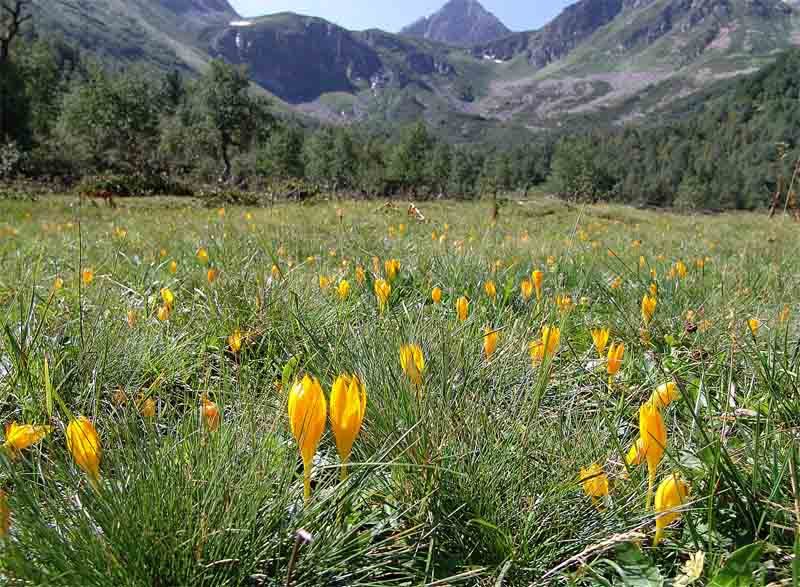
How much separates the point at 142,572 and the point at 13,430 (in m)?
0.45

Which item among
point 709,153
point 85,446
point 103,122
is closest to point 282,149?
point 103,122

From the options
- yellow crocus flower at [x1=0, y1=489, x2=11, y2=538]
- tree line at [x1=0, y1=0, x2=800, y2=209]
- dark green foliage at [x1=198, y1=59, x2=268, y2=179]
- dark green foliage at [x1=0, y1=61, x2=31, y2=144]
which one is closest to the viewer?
yellow crocus flower at [x1=0, y1=489, x2=11, y2=538]

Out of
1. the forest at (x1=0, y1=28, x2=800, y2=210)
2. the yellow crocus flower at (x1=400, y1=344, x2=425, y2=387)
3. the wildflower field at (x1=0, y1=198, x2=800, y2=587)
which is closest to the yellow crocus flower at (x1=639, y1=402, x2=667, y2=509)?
the wildflower field at (x1=0, y1=198, x2=800, y2=587)

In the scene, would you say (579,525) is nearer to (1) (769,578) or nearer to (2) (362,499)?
(1) (769,578)

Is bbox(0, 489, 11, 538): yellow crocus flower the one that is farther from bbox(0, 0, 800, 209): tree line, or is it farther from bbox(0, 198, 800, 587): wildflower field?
bbox(0, 0, 800, 209): tree line

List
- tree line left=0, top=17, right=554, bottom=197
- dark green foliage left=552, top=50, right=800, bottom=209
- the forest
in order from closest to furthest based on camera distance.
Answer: the forest → tree line left=0, top=17, right=554, bottom=197 → dark green foliage left=552, top=50, right=800, bottom=209

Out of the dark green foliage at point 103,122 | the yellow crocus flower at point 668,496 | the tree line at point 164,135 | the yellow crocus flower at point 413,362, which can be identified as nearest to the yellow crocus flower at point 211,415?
the yellow crocus flower at point 413,362

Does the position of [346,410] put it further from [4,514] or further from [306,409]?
[4,514]

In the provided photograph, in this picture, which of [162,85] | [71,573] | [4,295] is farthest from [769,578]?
[162,85]

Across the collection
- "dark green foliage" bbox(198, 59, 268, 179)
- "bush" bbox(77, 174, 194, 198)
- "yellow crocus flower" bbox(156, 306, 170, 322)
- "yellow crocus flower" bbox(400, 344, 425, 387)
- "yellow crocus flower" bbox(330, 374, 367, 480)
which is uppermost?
"dark green foliage" bbox(198, 59, 268, 179)

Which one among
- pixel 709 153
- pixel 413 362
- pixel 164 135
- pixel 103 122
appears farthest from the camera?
pixel 709 153

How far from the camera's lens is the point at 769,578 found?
102 centimetres

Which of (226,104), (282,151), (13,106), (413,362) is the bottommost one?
(413,362)

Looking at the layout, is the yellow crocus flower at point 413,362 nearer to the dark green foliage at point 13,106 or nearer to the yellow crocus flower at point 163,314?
the yellow crocus flower at point 163,314
